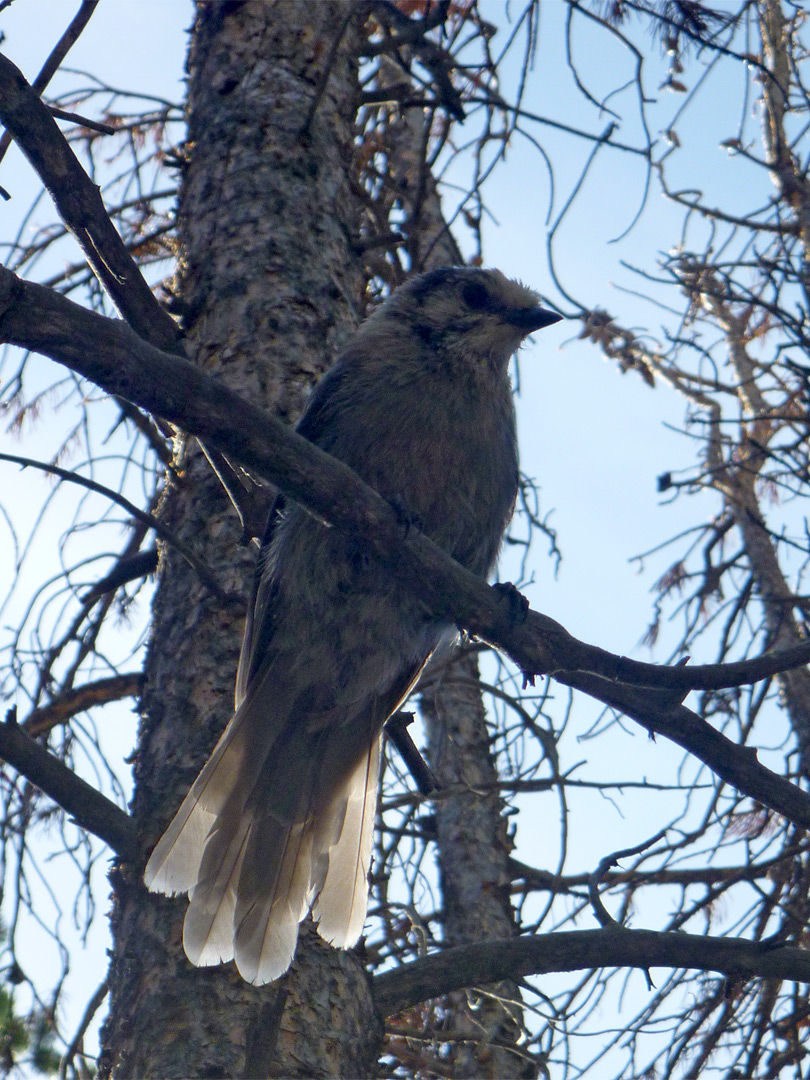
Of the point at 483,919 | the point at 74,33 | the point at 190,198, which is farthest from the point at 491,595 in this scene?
the point at 483,919

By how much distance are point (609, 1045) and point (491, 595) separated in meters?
1.55

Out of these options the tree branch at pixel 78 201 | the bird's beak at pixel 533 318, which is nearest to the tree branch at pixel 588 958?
the tree branch at pixel 78 201

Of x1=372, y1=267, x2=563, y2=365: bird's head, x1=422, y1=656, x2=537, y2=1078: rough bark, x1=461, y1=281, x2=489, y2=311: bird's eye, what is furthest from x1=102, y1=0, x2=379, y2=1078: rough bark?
x1=422, y1=656, x2=537, y2=1078: rough bark

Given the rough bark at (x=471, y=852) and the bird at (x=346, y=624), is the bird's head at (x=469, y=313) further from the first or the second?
the rough bark at (x=471, y=852)

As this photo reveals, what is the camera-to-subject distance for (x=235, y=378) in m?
2.97

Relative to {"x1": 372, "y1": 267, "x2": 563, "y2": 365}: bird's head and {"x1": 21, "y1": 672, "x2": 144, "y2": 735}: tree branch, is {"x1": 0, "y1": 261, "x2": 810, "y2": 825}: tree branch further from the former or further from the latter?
{"x1": 21, "y1": 672, "x2": 144, "y2": 735}: tree branch

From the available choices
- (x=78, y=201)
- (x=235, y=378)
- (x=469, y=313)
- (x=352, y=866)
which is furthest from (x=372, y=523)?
(x=469, y=313)

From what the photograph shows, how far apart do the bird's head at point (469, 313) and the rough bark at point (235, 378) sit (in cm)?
20

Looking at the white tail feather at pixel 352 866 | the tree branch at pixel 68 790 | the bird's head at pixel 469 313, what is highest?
the bird's head at pixel 469 313

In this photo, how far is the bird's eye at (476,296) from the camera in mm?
3455

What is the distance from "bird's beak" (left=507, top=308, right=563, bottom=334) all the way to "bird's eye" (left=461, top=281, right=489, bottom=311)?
0.29 feet

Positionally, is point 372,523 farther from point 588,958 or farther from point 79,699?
point 79,699

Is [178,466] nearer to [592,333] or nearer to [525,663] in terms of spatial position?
[525,663]

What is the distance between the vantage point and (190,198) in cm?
340
